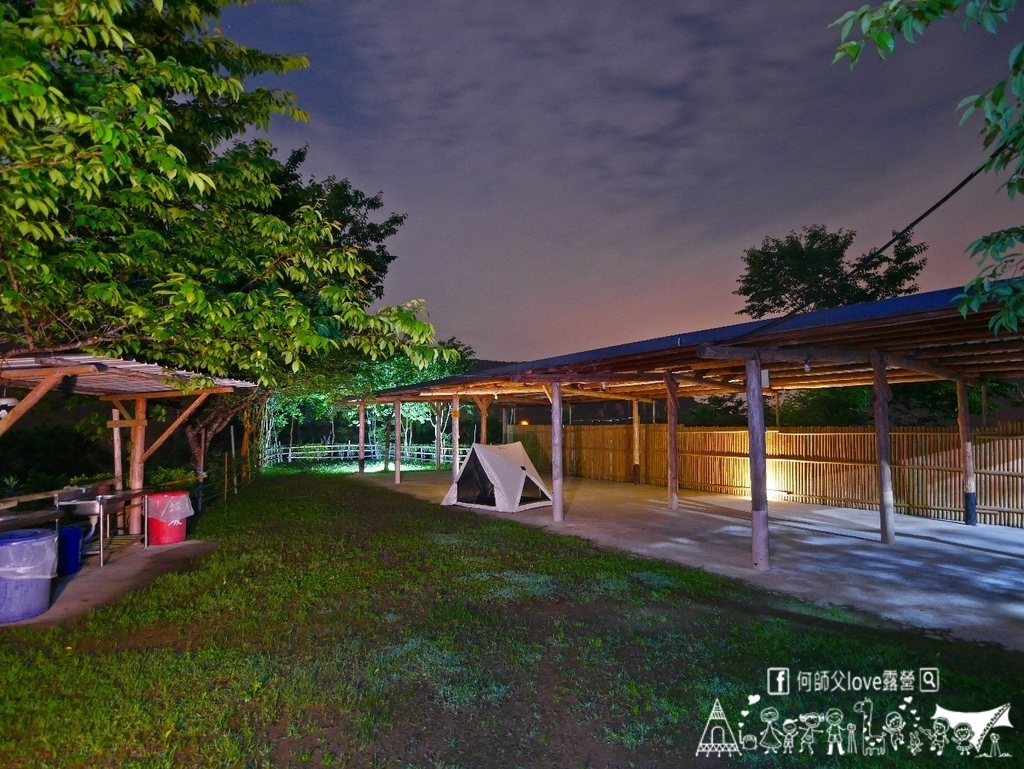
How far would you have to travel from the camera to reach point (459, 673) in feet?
14.4

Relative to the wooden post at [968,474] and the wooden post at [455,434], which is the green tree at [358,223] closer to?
the wooden post at [455,434]

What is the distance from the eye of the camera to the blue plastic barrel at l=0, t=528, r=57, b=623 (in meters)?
5.53

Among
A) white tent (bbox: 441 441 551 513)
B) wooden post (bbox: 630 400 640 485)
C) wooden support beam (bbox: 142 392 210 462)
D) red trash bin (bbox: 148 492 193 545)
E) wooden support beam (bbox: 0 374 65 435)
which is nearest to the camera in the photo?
wooden support beam (bbox: 0 374 65 435)

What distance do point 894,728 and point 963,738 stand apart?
338 millimetres

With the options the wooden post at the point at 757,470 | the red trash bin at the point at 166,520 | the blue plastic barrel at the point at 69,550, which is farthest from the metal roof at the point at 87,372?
the wooden post at the point at 757,470

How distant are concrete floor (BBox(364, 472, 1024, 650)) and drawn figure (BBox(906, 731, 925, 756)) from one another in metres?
2.09

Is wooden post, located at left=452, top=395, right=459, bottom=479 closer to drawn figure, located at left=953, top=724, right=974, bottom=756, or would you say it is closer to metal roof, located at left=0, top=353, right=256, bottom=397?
metal roof, located at left=0, top=353, right=256, bottom=397

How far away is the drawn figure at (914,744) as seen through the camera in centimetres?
337

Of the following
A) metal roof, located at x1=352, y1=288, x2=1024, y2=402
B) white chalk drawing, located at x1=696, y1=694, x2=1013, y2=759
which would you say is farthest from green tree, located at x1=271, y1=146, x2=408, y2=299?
white chalk drawing, located at x1=696, y1=694, x2=1013, y2=759

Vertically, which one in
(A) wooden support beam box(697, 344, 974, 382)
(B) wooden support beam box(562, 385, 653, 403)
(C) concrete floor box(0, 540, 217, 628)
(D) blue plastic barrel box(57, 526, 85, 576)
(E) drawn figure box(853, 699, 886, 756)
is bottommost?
(E) drawn figure box(853, 699, 886, 756)

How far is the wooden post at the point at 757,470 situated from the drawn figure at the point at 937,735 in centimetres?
383

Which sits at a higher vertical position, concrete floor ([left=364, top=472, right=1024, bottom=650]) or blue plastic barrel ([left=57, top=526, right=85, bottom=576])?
blue plastic barrel ([left=57, top=526, right=85, bottom=576])

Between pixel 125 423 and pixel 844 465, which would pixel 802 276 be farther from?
pixel 125 423

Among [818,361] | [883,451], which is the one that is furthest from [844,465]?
[818,361]
